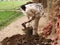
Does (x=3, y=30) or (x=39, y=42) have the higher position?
(x=39, y=42)

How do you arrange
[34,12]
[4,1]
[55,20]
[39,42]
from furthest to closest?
[4,1]
[55,20]
[34,12]
[39,42]

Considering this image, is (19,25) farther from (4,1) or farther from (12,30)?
(4,1)

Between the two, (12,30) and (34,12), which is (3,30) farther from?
(34,12)

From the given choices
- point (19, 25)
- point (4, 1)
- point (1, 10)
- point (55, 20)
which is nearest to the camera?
point (55, 20)

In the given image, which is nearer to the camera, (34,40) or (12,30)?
(34,40)

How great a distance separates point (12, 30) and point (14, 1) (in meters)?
2.70

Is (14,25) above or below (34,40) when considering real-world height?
below

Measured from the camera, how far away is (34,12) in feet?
11.4

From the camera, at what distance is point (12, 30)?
15.0 ft

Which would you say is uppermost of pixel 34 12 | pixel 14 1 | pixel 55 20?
pixel 34 12

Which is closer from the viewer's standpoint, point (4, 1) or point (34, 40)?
point (34, 40)

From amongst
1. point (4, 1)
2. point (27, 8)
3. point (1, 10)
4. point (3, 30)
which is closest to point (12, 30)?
point (3, 30)

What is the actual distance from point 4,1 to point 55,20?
115 inches

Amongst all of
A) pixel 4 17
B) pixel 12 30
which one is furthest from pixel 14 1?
pixel 12 30
